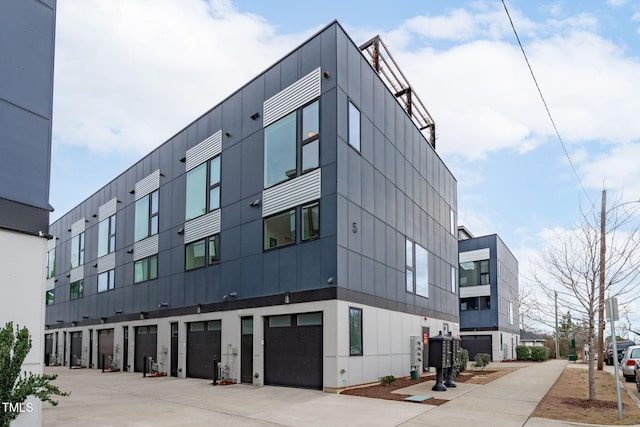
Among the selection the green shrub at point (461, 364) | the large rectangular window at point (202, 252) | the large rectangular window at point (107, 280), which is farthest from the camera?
the large rectangular window at point (107, 280)

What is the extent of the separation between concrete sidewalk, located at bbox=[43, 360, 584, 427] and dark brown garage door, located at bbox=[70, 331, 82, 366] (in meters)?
18.4

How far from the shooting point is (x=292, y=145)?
59.4ft

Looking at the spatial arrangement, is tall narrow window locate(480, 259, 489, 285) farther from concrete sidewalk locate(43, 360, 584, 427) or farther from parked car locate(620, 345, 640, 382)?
concrete sidewalk locate(43, 360, 584, 427)

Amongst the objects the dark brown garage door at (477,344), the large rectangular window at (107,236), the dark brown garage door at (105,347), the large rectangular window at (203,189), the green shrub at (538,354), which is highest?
the large rectangular window at (203,189)

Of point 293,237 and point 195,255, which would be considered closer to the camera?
point 293,237

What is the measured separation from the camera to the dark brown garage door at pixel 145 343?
25.5 metres

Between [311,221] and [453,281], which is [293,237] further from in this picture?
[453,281]

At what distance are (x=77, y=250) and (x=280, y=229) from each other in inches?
987

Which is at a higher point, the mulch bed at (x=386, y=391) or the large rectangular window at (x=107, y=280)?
the large rectangular window at (x=107, y=280)

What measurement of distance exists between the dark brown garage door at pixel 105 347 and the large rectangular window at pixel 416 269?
17923 mm

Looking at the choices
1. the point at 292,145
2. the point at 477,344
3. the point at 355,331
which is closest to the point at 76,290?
the point at 292,145

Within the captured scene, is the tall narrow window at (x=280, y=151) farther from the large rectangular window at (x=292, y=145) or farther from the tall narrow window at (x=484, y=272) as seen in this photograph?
the tall narrow window at (x=484, y=272)

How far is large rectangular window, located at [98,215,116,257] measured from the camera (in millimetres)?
31578

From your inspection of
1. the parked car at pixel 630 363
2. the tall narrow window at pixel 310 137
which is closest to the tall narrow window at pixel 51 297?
the tall narrow window at pixel 310 137
